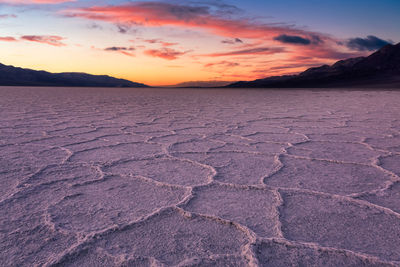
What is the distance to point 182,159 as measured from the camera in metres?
1.84

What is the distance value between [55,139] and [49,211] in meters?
1.49

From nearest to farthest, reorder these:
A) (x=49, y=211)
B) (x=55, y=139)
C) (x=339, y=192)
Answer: (x=49, y=211)
(x=339, y=192)
(x=55, y=139)

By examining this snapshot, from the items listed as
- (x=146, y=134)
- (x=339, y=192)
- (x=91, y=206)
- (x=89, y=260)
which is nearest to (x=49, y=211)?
(x=91, y=206)

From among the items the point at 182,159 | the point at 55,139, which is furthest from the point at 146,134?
the point at 182,159

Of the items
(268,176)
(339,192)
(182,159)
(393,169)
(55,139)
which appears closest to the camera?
(339,192)

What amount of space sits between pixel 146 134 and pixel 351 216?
6.36 ft

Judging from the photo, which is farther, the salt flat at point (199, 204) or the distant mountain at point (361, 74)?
the distant mountain at point (361, 74)

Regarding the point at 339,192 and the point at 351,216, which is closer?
the point at 351,216

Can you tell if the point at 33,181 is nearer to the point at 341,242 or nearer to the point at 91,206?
the point at 91,206

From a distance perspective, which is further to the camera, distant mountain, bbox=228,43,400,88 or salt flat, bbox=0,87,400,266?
distant mountain, bbox=228,43,400,88

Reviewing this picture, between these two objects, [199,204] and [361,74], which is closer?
[199,204]

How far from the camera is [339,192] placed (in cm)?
130

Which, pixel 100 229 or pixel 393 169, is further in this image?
pixel 393 169

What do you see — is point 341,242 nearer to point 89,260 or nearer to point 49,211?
point 89,260
